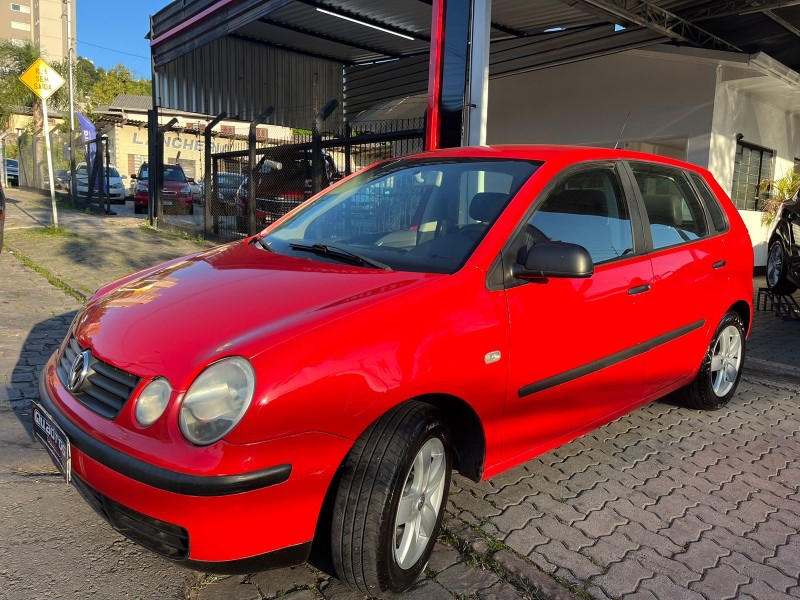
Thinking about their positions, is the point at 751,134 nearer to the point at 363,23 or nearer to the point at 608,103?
the point at 608,103

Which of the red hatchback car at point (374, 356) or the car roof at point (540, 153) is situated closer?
the red hatchback car at point (374, 356)

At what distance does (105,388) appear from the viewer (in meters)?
2.28

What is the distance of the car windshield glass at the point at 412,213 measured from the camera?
9.32 ft

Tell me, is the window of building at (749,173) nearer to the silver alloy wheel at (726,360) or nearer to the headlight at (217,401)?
the silver alloy wheel at (726,360)

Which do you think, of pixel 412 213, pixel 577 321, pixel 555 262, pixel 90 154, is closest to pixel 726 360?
pixel 577 321

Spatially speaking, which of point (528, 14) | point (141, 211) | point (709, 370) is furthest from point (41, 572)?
point (141, 211)

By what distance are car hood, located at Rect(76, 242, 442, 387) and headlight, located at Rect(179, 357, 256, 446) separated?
0.04 m

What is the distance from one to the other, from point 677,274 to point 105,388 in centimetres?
298

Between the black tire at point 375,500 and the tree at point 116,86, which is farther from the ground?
the tree at point 116,86

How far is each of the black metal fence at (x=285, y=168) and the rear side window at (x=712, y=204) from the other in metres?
3.93

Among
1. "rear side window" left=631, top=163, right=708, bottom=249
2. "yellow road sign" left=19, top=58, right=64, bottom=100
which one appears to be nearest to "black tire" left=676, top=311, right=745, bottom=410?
"rear side window" left=631, top=163, right=708, bottom=249

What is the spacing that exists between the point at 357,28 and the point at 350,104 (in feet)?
13.4

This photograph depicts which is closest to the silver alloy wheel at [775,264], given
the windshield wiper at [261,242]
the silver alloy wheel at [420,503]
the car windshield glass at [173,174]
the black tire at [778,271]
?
the black tire at [778,271]

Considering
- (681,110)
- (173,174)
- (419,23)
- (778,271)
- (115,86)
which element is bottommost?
(778,271)
